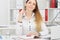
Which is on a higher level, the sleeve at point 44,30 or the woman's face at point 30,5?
the woman's face at point 30,5

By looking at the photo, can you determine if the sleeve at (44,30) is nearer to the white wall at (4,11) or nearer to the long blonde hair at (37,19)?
the long blonde hair at (37,19)

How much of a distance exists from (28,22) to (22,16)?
3.4 inches

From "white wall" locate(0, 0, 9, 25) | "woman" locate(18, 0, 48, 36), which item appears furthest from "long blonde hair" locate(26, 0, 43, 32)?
"white wall" locate(0, 0, 9, 25)

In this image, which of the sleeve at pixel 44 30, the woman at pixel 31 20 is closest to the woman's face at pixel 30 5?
the woman at pixel 31 20

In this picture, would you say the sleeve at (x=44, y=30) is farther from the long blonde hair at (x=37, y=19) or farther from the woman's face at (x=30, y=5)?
the woman's face at (x=30, y=5)

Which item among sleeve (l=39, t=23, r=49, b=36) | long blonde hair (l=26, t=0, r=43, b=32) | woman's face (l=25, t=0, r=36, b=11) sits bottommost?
sleeve (l=39, t=23, r=49, b=36)

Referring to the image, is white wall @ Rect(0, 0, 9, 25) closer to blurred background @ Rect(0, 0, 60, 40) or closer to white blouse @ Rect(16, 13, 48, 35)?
blurred background @ Rect(0, 0, 60, 40)

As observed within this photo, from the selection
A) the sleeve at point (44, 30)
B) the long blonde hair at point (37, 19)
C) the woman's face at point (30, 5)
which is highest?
the woman's face at point (30, 5)

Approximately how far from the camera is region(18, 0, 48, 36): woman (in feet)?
5.00

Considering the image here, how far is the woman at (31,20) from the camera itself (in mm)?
1525

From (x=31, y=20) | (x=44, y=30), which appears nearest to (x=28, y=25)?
(x=31, y=20)

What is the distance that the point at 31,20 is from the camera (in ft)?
5.04

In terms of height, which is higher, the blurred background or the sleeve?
the blurred background

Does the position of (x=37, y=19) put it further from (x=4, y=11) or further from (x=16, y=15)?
(x=4, y=11)
